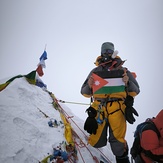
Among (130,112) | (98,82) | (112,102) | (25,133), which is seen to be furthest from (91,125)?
(25,133)

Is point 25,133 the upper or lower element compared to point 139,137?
lower

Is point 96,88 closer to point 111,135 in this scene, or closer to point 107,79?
point 107,79

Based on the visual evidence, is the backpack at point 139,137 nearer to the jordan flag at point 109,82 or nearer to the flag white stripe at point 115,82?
the jordan flag at point 109,82

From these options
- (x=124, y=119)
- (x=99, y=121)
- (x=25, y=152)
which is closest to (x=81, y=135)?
(x=99, y=121)

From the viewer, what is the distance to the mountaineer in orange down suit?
356 centimetres

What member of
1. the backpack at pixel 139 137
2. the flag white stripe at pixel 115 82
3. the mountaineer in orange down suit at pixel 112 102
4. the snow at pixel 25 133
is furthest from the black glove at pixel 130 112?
the snow at pixel 25 133

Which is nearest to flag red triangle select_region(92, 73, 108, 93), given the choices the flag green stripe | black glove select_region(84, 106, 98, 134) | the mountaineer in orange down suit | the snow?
the mountaineer in orange down suit

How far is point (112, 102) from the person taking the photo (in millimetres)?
3848

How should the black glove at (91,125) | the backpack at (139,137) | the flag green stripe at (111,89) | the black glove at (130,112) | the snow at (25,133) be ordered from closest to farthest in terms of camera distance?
the snow at (25,133)
the backpack at (139,137)
the black glove at (130,112)
the black glove at (91,125)
the flag green stripe at (111,89)

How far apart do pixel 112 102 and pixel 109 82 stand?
530 mm

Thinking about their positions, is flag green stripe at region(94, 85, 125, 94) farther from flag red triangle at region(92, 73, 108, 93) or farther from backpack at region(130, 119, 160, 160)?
backpack at region(130, 119, 160, 160)

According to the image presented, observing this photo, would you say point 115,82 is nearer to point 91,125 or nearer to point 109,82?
point 109,82

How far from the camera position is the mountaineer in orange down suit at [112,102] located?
11.7ft

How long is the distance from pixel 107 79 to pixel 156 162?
2180 millimetres
